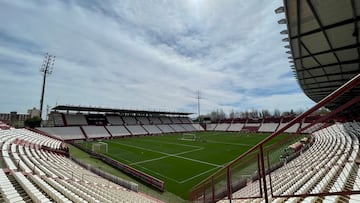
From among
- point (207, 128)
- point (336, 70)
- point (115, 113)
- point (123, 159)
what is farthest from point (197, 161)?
point (207, 128)

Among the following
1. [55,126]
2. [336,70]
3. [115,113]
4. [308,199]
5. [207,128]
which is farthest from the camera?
[207,128]

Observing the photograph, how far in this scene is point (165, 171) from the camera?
18250 millimetres

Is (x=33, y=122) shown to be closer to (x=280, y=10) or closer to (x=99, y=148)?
(x=99, y=148)

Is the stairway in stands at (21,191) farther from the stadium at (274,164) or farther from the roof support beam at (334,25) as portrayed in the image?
the roof support beam at (334,25)

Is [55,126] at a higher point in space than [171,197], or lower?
higher

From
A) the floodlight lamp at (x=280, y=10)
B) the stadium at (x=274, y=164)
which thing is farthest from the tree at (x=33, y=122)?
the floodlight lamp at (x=280, y=10)

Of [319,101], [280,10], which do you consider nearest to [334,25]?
[280,10]

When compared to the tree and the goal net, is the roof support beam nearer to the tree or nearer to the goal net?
the goal net

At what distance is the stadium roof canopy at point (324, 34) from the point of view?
5.91 meters

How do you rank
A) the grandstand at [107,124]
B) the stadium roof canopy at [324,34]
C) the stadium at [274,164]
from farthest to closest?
the grandstand at [107,124], the stadium roof canopy at [324,34], the stadium at [274,164]

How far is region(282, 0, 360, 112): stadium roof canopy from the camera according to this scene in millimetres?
5910

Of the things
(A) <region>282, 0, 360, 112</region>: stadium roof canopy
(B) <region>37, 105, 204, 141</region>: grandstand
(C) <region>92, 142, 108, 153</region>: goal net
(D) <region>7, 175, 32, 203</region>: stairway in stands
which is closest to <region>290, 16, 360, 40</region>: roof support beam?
(A) <region>282, 0, 360, 112</region>: stadium roof canopy

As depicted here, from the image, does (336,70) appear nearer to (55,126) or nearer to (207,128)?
(55,126)

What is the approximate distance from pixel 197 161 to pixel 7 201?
59.7 ft
